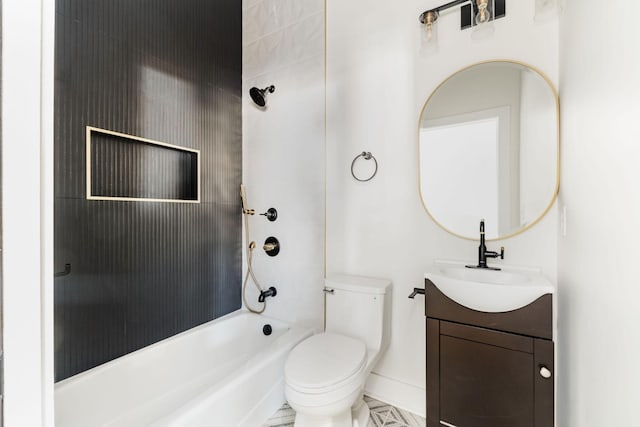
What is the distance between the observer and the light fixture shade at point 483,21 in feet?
4.79

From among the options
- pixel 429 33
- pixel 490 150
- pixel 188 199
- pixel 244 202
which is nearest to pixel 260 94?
pixel 244 202

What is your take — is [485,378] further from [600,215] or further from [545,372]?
[600,215]

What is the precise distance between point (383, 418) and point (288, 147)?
1.79m

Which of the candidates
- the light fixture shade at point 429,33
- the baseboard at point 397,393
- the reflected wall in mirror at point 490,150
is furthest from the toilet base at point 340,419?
the light fixture shade at point 429,33

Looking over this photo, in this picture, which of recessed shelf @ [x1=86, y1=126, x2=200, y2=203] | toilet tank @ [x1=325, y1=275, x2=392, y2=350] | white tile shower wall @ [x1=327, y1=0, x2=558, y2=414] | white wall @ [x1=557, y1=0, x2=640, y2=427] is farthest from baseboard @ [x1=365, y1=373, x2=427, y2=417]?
recessed shelf @ [x1=86, y1=126, x2=200, y2=203]

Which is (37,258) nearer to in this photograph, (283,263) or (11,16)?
(11,16)

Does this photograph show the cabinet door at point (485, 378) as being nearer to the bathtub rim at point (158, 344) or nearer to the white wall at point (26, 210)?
the bathtub rim at point (158, 344)

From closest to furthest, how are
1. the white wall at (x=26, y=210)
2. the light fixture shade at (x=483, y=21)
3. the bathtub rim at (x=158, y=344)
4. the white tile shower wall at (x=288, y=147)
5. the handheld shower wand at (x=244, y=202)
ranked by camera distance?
the white wall at (x=26, y=210)
the bathtub rim at (x=158, y=344)
the light fixture shade at (x=483, y=21)
the white tile shower wall at (x=288, y=147)
the handheld shower wand at (x=244, y=202)

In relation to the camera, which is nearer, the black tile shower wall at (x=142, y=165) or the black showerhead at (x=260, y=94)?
the black tile shower wall at (x=142, y=165)

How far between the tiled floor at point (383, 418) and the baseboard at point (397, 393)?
0.11 ft

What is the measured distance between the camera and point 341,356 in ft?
4.67

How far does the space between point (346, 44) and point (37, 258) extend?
1.97 meters

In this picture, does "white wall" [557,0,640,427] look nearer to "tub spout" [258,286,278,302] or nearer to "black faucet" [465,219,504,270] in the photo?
"black faucet" [465,219,504,270]

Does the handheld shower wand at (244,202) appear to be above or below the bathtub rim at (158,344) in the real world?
above
